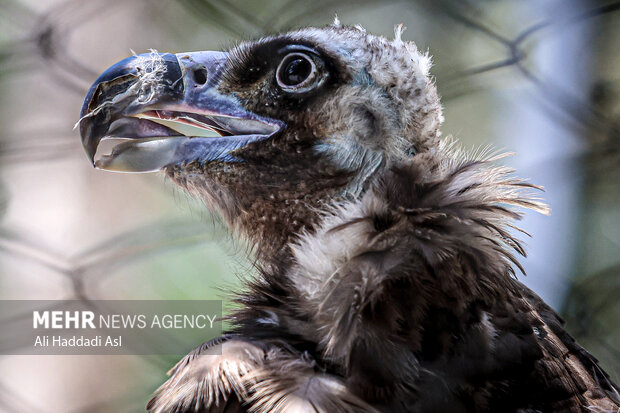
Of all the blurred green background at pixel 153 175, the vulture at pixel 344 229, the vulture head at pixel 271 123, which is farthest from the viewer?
the blurred green background at pixel 153 175

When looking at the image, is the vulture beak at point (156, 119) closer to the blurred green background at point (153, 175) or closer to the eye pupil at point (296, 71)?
the eye pupil at point (296, 71)

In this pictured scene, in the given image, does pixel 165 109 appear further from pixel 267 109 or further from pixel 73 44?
pixel 73 44

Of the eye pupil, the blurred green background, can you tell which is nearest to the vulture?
the eye pupil

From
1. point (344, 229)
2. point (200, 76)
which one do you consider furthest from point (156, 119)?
point (344, 229)

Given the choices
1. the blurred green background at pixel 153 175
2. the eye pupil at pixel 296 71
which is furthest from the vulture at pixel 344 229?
the blurred green background at pixel 153 175

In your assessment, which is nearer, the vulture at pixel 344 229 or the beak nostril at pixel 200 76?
the vulture at pixel 344 229

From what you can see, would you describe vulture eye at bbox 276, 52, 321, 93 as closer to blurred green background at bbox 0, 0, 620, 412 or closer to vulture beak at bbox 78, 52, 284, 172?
vulture beak at bbox 78, 52, 284, 172
